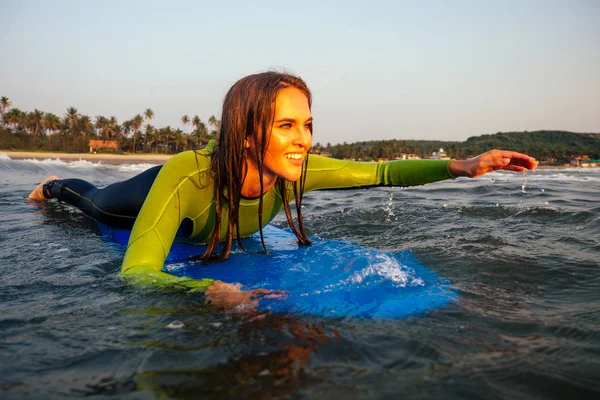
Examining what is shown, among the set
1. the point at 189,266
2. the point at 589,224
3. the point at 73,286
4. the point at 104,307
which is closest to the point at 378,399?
the point at 104,307

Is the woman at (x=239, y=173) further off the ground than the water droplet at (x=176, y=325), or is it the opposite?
the woman at (x=239, y=173)

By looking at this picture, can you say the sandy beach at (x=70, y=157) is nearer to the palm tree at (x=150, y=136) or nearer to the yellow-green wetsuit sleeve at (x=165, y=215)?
the palm tree at (x=150, y=136)

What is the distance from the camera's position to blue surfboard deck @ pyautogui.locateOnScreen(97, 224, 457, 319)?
214 cm

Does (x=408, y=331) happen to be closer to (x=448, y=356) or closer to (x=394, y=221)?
(x=448, y=356)

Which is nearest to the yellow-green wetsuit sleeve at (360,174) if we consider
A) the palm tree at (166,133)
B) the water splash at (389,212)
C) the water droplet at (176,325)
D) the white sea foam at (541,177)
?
the water droplet at (176,325)

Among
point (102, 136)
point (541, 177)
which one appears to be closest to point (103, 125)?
point (102, 136)

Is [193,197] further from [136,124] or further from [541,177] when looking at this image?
[136,124]

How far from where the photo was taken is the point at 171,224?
2.58m

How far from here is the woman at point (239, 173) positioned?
97.8 inches

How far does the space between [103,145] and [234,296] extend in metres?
82.1

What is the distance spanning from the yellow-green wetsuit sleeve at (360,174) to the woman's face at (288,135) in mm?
770

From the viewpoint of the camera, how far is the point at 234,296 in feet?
7.17

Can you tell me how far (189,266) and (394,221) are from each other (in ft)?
10.4

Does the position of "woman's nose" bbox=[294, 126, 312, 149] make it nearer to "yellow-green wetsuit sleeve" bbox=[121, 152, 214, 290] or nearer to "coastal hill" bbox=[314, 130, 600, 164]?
"yellow-green wetsuit sleeve" bbox=[121, 152, 214, 290]
